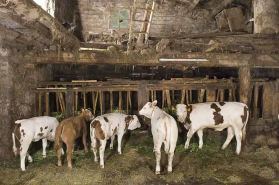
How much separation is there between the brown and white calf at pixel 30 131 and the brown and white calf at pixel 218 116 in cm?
401

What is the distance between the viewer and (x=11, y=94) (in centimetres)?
649

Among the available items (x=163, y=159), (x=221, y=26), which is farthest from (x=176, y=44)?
(x=221, y=26)

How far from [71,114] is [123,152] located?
2378mm

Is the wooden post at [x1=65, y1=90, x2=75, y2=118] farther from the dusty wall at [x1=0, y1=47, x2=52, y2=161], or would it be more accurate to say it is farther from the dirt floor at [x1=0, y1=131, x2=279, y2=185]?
the dirt floor at [x1=0, y1=131, x2=279, y2=185]

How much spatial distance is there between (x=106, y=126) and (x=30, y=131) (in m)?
1.98

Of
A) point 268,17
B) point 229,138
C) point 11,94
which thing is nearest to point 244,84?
point 229,138

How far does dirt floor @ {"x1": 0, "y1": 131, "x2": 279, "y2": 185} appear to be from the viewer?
5.16 meters

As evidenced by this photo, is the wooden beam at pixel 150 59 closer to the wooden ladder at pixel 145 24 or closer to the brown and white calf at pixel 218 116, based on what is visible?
the wooden ladder at pixel 145 24

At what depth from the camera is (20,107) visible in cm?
692

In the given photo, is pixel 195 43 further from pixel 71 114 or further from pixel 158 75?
pixel 158 75

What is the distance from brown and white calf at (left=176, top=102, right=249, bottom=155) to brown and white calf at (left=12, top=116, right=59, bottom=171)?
4015mm

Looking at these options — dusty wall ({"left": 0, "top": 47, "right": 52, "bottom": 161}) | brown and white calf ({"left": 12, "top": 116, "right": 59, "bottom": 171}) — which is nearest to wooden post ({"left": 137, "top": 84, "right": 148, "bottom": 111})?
brown and white calf ({"left": 12, "top": 116, "right": 59, "bottom": 171})

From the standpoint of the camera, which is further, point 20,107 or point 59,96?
point 59,96

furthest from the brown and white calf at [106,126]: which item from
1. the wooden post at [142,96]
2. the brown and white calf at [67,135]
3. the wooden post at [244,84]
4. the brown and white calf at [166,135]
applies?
the wooden post at [244,84]
